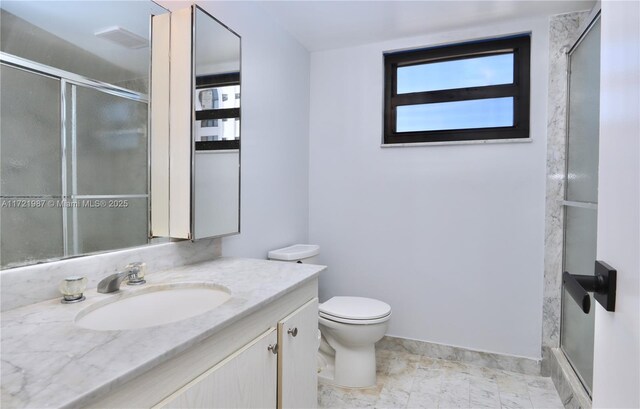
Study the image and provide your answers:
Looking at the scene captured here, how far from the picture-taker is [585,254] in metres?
1.86

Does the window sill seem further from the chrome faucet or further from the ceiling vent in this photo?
the chrome faucet

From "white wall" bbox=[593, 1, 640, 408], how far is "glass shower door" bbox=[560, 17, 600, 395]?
1264mm

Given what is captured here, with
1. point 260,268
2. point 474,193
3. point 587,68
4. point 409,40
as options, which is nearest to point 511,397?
point 474,193

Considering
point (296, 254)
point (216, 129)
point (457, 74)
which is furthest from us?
point (457, 74)

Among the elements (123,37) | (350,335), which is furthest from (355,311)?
(123,37)

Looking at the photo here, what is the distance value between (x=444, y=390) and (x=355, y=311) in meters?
0.71

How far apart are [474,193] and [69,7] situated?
234 centimetres

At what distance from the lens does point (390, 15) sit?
7.19 feet

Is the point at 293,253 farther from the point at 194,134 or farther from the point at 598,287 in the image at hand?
the point at 598,287

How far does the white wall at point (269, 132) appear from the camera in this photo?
199 cm

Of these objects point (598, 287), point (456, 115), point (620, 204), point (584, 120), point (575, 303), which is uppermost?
point (456, 115)

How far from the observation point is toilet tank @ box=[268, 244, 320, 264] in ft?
7.12

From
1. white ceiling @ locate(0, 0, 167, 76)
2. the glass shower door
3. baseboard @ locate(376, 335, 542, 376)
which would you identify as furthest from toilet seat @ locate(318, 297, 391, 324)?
white ceiling @ locate(0, 0, 167, 76)

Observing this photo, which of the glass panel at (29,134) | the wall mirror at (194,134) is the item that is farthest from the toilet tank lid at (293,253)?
the glass panel at (29,134)
